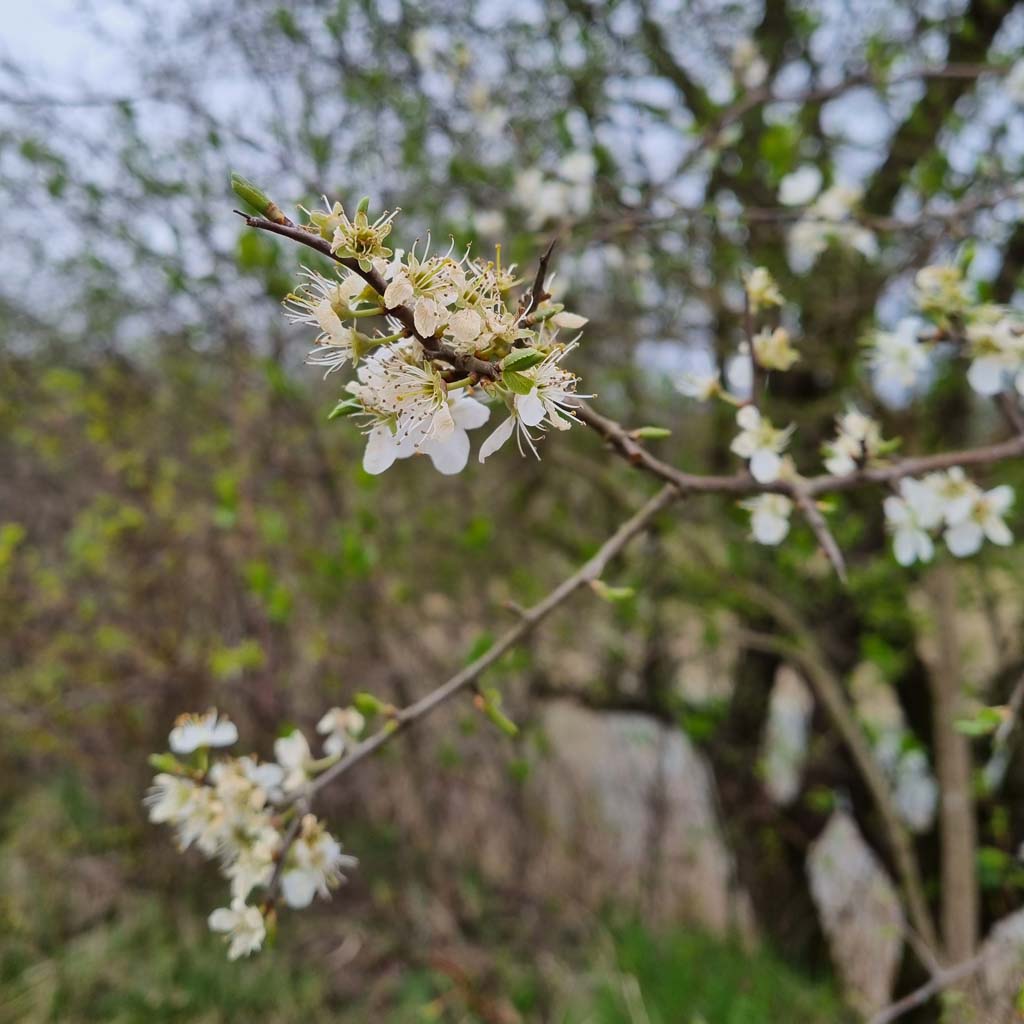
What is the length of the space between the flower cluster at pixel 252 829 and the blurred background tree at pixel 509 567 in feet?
3.40

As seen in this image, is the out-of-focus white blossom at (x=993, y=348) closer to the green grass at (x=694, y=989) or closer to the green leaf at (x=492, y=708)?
the green leaf at (x=492, y=708)

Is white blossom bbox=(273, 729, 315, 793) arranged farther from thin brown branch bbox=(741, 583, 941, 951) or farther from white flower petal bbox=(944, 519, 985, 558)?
thin brown branch bbox=(741, 583, 941, 951)

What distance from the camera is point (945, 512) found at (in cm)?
128

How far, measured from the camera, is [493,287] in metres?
0.78

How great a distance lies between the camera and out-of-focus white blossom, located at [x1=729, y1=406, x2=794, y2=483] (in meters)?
1.14

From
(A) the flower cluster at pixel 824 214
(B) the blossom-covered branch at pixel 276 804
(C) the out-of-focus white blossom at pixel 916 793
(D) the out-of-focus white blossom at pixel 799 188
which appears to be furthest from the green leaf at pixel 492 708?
(C) the out-of-focus white blossom at pixel 916 793

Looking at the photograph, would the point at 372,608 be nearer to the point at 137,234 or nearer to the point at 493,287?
the point at 137,234

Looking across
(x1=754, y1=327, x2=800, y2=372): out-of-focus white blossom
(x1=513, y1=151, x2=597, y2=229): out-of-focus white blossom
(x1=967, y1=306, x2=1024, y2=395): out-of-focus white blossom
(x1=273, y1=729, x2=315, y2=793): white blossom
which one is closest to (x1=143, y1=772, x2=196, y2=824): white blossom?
(x1=273, y1=729, x2=315, y2=793): white blossom

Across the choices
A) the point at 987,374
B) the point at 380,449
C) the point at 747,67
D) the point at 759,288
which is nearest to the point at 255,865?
the point at 380,449

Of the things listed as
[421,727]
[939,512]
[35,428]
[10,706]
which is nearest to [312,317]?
[939,512]

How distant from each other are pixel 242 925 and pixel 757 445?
92 cm

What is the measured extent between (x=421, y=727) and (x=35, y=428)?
257 cm

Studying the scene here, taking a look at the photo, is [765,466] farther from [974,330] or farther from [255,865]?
[255,865]

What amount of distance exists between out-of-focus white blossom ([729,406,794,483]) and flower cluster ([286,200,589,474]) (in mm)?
402
